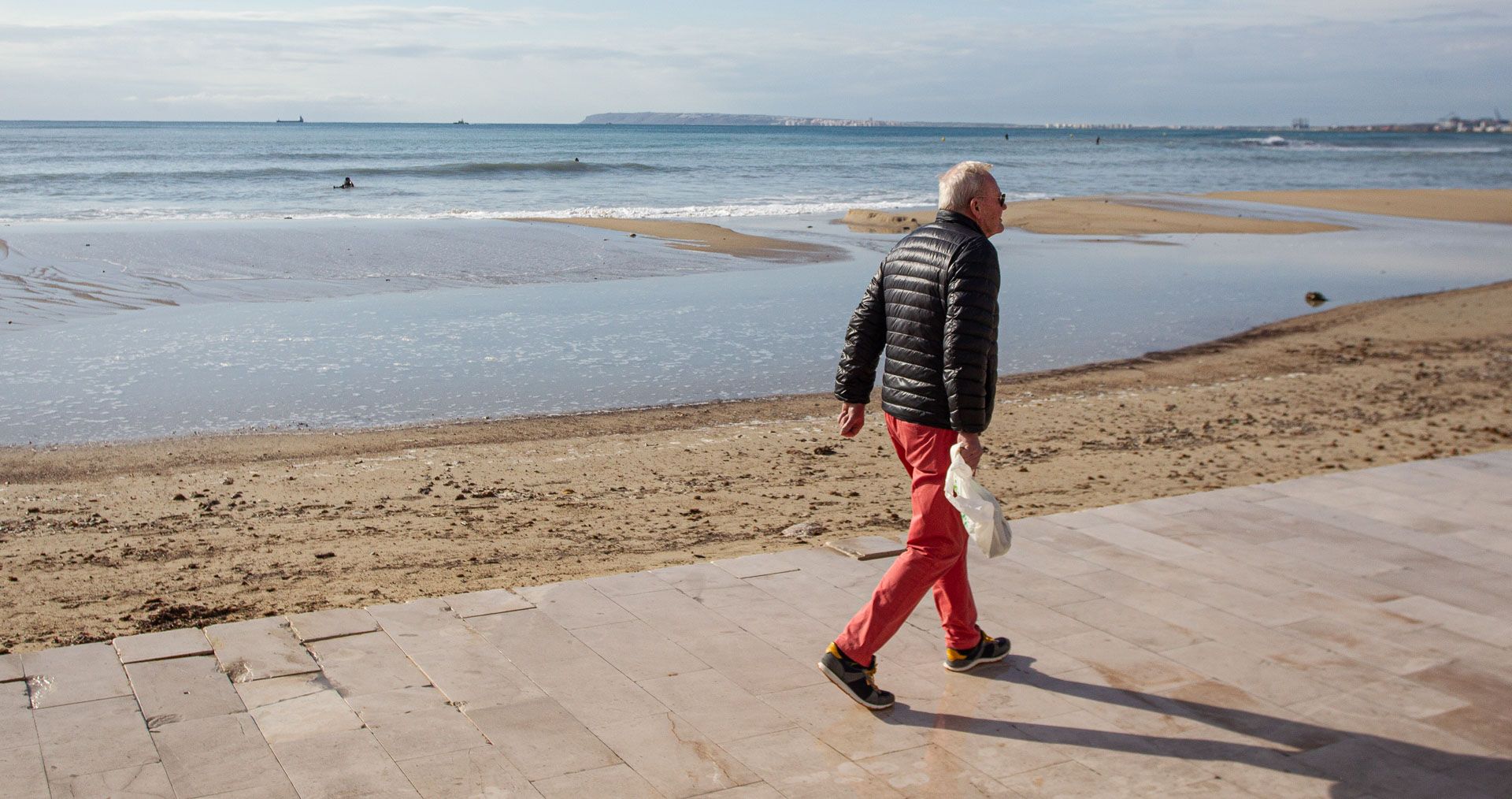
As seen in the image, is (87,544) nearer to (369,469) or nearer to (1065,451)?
(369,469)

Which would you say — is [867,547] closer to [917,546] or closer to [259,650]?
[917,546]

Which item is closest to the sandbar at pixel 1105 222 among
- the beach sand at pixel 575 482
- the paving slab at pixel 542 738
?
the beach sand at pixel 575 482

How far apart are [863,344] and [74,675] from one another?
278cm

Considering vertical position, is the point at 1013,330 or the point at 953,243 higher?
the point at 953,243

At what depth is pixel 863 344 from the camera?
13.0 ft

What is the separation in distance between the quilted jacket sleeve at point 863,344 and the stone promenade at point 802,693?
998mm

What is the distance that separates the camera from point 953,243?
3.62m

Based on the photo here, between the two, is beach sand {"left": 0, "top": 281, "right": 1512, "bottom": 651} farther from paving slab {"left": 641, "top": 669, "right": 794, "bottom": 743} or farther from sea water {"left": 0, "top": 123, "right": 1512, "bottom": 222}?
sea water {"left": 0, "top": 123, "right": 1512, "bottom": 222}

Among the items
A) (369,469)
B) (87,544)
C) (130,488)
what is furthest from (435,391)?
(87,544)

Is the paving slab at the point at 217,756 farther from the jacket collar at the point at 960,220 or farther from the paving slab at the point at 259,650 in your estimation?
the jacket collar at the point at 960,220

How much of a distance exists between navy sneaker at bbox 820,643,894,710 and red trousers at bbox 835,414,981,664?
1.0 inches

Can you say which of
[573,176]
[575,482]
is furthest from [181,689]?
[573,176]

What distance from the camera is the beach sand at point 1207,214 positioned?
25844 millimetres

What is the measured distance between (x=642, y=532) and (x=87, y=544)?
2845mm
